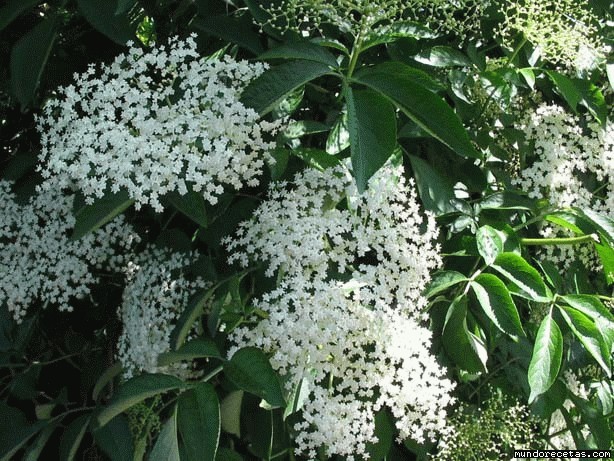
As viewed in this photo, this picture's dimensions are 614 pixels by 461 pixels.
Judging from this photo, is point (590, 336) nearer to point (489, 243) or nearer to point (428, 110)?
point (489, 243)

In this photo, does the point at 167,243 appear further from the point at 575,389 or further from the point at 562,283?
the point at 575,389

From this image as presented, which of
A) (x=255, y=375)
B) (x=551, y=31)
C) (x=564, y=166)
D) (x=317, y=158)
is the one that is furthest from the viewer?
(x=564, y=166)

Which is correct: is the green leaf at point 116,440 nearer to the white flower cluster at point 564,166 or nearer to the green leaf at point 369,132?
the green leaf at point 369,132

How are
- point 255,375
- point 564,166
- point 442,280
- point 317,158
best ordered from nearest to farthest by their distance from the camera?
point 255,375, point 317,158, point 442,280, point 564,166

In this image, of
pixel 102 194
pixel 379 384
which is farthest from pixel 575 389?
pixel 102 194

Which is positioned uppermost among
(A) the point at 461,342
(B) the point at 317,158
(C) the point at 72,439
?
(B) the point at 317,158

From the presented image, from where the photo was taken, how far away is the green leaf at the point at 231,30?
4.62ft

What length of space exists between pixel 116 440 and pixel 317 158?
1.94 ft

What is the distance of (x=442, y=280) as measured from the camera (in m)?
1.38

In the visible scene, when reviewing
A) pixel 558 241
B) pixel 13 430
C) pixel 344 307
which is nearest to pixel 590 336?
pixel 558 241

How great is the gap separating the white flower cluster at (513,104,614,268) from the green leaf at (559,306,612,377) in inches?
8.6

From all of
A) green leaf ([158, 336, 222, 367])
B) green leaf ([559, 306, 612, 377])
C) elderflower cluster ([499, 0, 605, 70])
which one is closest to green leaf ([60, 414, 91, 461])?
green leaf ([158, 336, 222, 367])

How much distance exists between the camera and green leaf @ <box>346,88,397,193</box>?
3.72 ft

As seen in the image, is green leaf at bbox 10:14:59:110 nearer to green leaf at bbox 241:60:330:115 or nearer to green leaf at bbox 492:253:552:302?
green leaf at bbox 241:60:330:115
